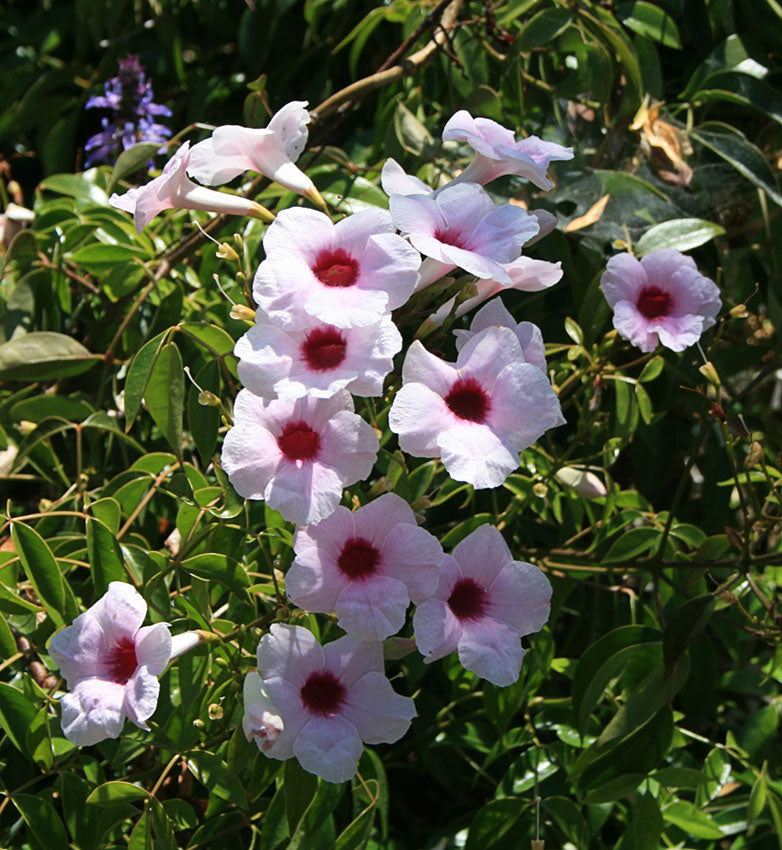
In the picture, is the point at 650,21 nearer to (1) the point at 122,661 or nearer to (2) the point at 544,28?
(2) the point at 544,28

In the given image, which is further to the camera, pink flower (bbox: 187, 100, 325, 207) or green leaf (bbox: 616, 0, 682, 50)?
green leaf (bbox: 616, 0, 682, 50)

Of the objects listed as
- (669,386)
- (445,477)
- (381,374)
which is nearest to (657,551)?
(445,477)

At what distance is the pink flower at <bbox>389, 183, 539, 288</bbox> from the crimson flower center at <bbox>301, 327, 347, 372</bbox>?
0.40ft

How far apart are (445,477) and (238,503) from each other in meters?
0.37

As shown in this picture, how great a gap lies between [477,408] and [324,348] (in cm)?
17

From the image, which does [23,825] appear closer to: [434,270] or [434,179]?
[434,270]

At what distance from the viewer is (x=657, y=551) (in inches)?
53.7

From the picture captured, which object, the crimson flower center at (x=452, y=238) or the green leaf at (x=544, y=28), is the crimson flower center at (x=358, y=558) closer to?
the crimson flower center at (x=452, y=238)

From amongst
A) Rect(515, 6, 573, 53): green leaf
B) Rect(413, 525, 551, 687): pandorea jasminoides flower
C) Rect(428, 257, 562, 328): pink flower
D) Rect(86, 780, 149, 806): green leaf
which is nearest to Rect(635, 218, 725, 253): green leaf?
Rect(515, 6, 573, 53): green leaf

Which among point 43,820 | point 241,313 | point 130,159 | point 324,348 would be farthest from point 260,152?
point 43,820

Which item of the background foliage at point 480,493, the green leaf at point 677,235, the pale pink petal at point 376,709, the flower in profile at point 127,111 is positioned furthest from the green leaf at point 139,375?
the flower in profile at point 127,111

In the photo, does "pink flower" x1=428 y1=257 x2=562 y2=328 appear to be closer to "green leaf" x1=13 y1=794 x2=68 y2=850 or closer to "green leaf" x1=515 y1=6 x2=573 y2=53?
"green leaf" x1=515 y1=6 x2=573 y2=53

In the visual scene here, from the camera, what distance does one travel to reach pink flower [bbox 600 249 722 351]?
1.21 m

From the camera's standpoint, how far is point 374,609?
895mm
